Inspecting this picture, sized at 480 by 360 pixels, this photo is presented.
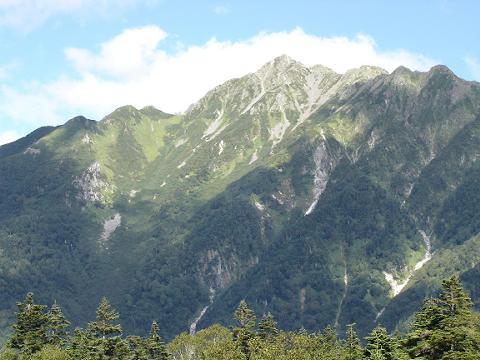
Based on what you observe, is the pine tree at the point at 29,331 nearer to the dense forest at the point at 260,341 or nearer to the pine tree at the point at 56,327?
the dense forest at the point at 260,341

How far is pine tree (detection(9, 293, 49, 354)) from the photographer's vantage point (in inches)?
5261

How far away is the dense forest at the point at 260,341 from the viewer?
9581cm

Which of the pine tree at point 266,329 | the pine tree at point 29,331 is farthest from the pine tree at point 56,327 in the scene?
the pine tree at point 266,329

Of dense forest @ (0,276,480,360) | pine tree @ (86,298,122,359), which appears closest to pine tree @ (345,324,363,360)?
dense forest @ (0,276,480,360)

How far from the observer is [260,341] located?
461ft

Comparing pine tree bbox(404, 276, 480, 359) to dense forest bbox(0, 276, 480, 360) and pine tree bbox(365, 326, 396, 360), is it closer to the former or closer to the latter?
dense forest bbox(0, 276, 480, 360)

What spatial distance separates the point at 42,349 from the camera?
433ft

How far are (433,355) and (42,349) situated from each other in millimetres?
75710

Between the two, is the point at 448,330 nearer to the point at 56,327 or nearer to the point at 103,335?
the point at 103,335

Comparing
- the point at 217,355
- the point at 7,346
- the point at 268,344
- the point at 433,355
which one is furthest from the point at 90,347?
the point at 433,355

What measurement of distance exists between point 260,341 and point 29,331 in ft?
155

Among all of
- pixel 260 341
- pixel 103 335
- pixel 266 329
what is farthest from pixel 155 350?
pixel 266 329

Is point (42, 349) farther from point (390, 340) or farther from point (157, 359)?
point (390, 340)

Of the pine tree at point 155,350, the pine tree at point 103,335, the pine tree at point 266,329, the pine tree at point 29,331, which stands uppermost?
the pine tree at point 29,331
